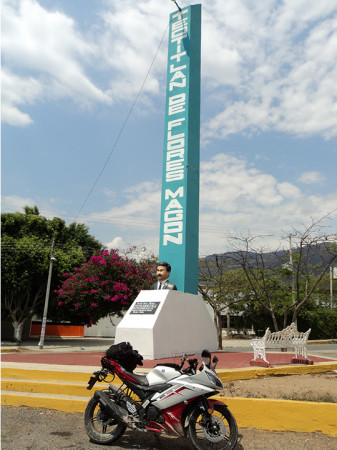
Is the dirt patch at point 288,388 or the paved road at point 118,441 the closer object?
the paved road at point 118,441

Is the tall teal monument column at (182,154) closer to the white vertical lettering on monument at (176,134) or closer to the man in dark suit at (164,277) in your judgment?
the white vertical lettering on monument at (176,134)

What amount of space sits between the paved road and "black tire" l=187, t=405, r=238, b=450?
16.6 inches

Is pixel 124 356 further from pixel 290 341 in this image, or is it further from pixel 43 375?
pixel 290 341

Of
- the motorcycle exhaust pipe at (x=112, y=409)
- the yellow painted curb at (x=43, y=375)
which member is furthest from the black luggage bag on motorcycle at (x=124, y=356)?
the yellow painted curb at (x=43, y=375)

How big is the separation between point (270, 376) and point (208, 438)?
4.61m

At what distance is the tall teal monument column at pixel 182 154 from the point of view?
35.7 feet

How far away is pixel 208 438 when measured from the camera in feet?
12.3

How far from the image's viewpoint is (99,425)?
4.54 meters

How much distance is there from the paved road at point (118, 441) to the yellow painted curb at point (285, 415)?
9cm

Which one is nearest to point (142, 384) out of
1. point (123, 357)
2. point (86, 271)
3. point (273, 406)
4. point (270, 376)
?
point (123, 357)

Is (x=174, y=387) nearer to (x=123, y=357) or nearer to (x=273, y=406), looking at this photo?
(x=123, y=357)

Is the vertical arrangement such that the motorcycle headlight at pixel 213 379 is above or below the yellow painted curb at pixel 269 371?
above

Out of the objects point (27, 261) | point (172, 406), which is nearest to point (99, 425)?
point (172, 406)

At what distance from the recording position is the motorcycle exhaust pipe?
409 cm
